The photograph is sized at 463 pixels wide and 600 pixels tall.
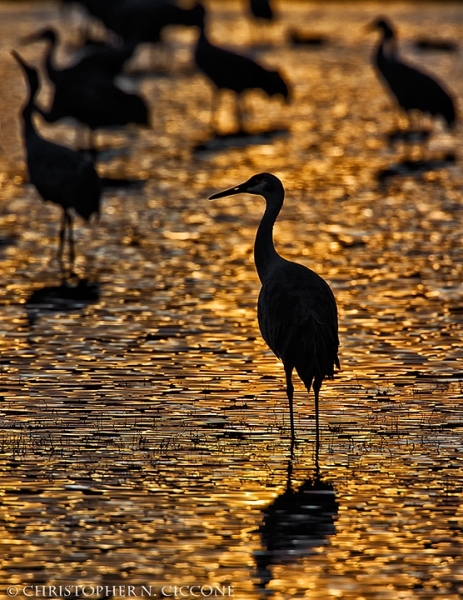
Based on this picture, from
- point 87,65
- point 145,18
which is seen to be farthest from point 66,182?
point 145,18

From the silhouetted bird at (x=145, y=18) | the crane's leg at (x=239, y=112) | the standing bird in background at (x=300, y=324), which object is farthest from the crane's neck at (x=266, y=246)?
the silhouetted bird at (x=145, y=18)

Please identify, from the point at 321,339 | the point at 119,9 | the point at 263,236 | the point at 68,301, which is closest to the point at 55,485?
the point at 321,339

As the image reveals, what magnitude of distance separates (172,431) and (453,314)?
478 centimetres

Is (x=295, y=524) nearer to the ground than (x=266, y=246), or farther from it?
nearer to the ground

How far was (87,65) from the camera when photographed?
27.7m

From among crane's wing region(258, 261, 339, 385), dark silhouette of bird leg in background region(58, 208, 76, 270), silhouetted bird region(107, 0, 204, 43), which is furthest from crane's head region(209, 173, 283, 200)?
silhouetted bird region(107, 0, 204, 43)

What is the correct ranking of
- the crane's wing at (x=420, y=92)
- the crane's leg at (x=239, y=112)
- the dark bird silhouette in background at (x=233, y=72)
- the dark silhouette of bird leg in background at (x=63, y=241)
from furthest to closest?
the dark bird silhouette in background at (x=233, y=72) → the crane's leg at (x=239, y=112) → the crane's wing at (x=420, y=92) → the dark silhouette of bird leg in background at (x=63, y=241)

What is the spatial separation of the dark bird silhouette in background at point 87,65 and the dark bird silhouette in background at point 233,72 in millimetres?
1558

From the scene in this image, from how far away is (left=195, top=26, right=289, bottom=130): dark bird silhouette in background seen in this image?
30.8 m

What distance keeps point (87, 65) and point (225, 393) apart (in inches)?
658

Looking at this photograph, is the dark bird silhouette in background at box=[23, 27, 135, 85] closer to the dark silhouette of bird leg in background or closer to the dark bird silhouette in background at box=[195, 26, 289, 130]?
the dark bird silhouette in background at box=[195, 26, 289, 130]

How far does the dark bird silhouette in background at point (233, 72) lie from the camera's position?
3083 centimetres

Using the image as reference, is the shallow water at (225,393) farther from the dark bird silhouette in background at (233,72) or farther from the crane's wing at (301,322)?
the dark bird silhouette in background at (233,72)

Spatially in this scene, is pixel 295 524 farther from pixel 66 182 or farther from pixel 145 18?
pixel 145 18
